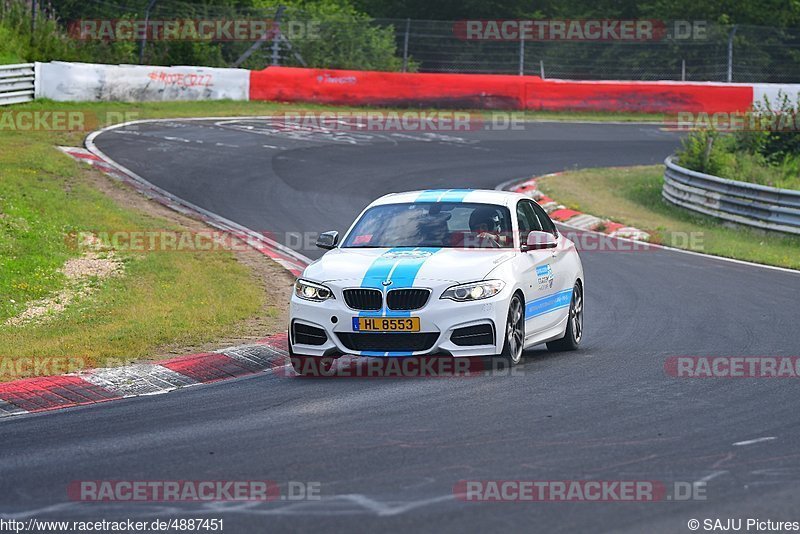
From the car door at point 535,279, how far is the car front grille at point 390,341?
3.84 feet

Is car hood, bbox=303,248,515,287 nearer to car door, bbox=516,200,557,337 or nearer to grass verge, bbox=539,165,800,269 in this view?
car door, bbox=516,200,557,337

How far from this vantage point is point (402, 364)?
1093 centimetres

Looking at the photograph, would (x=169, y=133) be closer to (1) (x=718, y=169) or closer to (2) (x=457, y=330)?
(1) (x=718, y=169)

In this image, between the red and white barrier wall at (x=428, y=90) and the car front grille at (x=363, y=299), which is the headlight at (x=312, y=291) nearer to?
the car front grille at (x=363, y=299)

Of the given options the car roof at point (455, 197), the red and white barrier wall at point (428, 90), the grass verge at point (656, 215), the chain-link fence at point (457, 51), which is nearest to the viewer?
the car roof at point (455, 197)

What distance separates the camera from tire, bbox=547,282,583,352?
12.3 m

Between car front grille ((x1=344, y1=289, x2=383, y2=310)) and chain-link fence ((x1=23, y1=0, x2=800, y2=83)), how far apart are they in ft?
99.3

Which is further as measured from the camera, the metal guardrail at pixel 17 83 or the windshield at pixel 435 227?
the metal guardrail at pixel 17 83

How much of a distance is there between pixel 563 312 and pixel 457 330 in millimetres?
2187

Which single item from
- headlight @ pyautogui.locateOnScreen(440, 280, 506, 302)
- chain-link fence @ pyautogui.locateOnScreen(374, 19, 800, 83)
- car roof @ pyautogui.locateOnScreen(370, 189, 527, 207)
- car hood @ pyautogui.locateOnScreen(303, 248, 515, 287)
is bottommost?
headlight @ pyautogui.locateOnScreen(440, 280, 506, 302)

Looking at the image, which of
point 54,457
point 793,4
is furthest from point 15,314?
point 793,4

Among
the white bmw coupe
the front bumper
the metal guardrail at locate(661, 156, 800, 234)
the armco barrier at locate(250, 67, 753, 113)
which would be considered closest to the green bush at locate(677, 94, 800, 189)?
the metal guardrail at locate(661, 156, 800, 234)

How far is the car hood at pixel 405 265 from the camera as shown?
10344 mm

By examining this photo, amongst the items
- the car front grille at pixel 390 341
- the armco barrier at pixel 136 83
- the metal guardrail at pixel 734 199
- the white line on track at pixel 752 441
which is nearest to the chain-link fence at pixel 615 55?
the armco barrier at pixel 136 83
